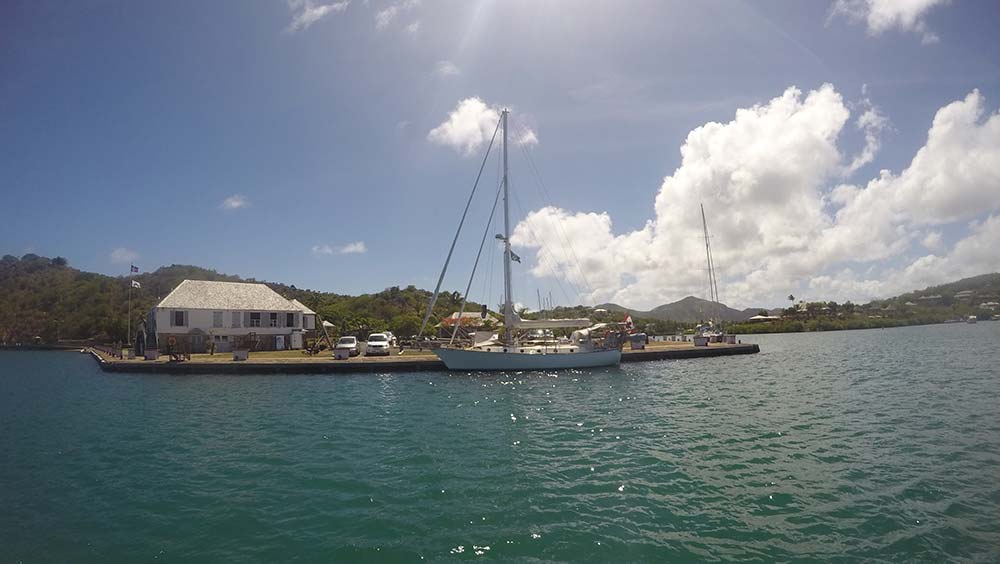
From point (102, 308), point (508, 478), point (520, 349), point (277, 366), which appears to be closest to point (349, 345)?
point (277, 366)

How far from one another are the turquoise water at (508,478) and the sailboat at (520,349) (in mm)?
13485

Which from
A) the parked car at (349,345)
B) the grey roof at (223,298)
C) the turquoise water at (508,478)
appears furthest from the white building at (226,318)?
the turquoise water at (508,478)

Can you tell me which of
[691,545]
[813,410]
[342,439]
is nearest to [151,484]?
[342,439]

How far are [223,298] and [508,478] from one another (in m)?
52.8

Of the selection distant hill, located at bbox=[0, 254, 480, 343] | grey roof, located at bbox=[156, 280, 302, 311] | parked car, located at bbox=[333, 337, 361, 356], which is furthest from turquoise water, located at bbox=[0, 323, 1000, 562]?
distant hill, located at bbox=[0, 254, 480, 343]

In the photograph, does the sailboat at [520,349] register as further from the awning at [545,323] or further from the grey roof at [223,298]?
the grey roof at [223,298]

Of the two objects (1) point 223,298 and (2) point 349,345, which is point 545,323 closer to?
(2) point 349,345

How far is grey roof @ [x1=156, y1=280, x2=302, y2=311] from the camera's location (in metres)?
52.2

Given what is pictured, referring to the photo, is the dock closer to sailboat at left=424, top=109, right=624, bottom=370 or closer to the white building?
sailboat at left=424, top=109, right=624, bottom=370

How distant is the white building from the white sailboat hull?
86.8ft

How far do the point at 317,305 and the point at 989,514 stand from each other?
9397 cm

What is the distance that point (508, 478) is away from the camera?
12062 mm

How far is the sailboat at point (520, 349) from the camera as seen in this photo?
38.8 meters

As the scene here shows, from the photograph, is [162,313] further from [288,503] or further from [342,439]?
[288,503]
